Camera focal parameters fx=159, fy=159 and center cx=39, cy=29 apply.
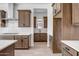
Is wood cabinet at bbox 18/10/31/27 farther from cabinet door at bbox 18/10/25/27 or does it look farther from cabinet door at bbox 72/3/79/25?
cabinet door at bbox 72/3/79/25

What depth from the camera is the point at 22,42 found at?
676 cm

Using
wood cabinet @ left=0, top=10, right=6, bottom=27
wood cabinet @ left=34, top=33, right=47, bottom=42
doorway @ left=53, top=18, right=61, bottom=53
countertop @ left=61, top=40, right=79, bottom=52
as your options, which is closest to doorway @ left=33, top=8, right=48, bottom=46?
wood cabinet @ left=34, top=33, right=47, bottom=42

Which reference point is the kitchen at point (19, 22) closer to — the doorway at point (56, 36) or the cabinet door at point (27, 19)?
the cabinet door at point (27, 19)

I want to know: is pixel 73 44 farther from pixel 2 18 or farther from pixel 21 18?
pixel 21 18

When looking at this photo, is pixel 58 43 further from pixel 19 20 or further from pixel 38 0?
pixel 38 0

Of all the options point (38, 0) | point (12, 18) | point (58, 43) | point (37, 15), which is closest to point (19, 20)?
point (12, 18)

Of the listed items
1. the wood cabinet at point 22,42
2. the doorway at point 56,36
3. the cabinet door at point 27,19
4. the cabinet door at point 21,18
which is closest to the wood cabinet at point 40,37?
the cabinet door at point 27,19

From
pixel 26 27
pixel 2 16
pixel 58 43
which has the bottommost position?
pixel 58 43

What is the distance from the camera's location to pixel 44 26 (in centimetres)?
1124

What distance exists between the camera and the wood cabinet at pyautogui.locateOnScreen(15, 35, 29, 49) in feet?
22.2

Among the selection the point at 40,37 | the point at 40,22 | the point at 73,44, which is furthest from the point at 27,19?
the point at 73,44

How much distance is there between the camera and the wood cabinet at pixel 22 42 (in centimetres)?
676

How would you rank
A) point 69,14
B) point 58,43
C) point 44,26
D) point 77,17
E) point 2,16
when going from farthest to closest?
point 44,26 → point 2,16 → point 58,43 → point 69,14 → point 77,17

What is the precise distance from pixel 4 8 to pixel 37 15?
171 inches
